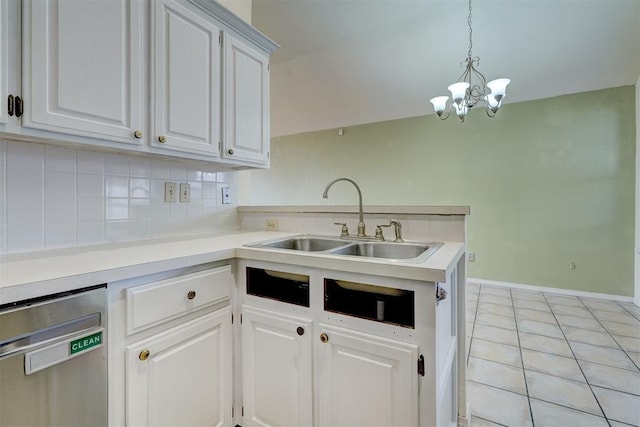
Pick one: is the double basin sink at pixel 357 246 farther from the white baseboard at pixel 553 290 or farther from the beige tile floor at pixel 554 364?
the white baseboard at pixel 553 290

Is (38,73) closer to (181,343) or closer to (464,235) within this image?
(181,343)

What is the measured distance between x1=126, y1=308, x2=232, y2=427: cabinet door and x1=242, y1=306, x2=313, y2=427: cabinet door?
9 cm

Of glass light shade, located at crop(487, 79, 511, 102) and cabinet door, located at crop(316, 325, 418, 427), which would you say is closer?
cabinet door, located at crop(316, 325, 418, 427)

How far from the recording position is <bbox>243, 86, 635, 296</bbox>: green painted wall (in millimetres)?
3387

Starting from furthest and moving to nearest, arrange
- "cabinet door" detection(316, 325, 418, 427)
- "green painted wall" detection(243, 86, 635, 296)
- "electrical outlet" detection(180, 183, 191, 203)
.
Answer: "green painted wall" detection(243, 86, 635, 296) < "electrical outlet" detection(180, 183, 191, 203) < "cabinet door" detection(316, 325, 418, 427)

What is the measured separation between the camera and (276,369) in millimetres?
1186

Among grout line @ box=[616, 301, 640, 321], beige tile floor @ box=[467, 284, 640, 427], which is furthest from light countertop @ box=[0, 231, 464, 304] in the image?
grout line @ box=[616, 301, 640, 321]

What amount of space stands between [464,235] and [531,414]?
1.07 metres

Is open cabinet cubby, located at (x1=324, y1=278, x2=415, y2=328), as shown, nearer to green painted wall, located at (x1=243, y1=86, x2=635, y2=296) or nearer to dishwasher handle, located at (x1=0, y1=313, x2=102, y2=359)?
dishwasher handle, located at (x1=0, y1=313, x2=102, y2=359)

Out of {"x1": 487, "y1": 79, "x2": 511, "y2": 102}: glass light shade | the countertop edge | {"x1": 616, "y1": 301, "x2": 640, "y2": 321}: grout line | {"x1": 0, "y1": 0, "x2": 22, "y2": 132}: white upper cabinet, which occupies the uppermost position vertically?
{"x1": 487, "y1": 79, "x2": 511, "y2": 102}: glass light shade

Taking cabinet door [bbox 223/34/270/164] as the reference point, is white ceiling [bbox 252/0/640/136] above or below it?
above

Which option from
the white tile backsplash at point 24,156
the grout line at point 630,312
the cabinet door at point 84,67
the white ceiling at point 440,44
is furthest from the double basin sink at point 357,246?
the grout line at point 630,312

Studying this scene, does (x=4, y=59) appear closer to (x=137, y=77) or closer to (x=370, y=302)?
(x=137, y=77)

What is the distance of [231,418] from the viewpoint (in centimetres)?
128
